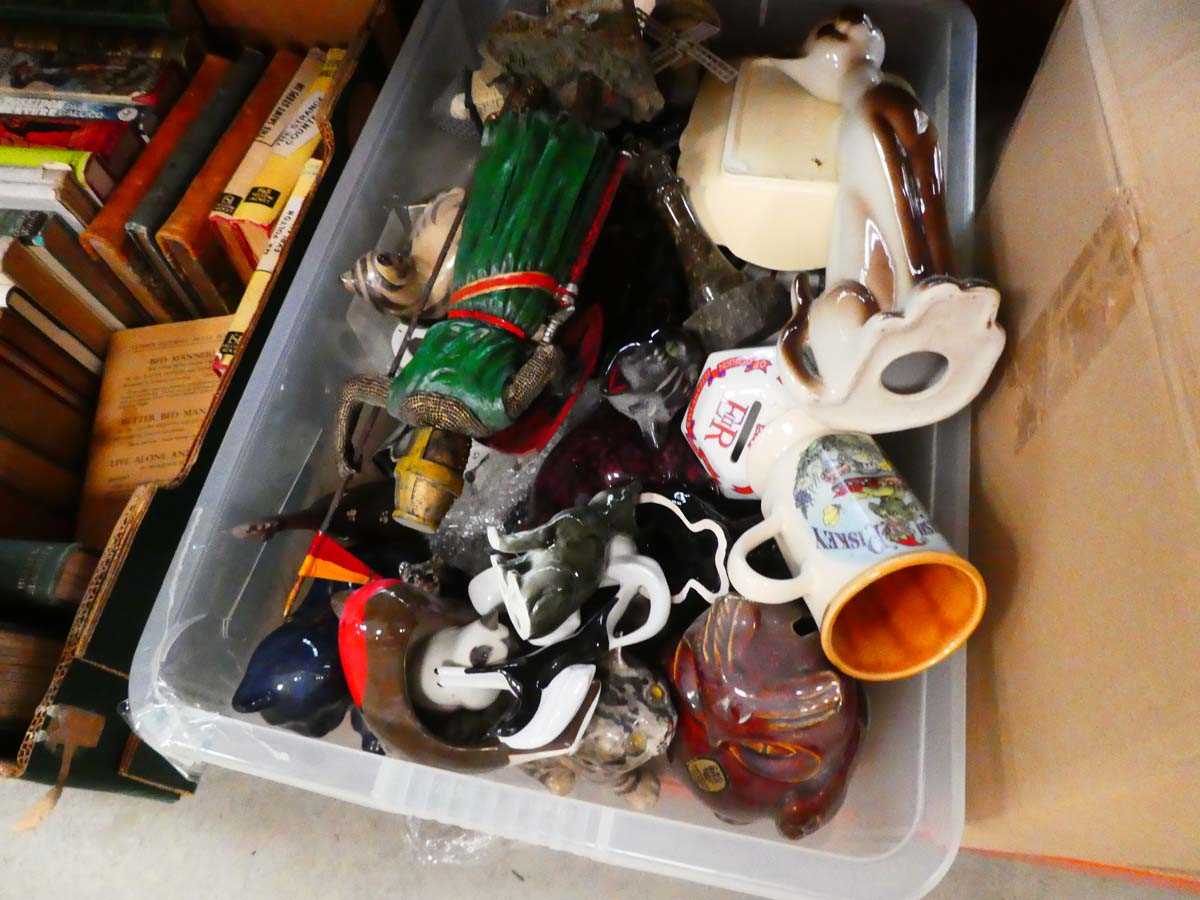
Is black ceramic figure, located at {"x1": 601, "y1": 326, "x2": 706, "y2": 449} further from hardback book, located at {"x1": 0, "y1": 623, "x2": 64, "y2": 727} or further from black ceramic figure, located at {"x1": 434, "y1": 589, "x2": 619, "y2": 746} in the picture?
hardback book, located at {"x1": 0, "y1": 623, "x2": 64, "y2": 727}

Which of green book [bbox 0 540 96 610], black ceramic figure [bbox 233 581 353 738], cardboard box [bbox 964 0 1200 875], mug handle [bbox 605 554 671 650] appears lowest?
green book [bbox 0 540 96 610]

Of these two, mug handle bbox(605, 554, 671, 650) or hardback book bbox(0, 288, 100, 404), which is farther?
hardback book bbox(0, 288, 100, 404)

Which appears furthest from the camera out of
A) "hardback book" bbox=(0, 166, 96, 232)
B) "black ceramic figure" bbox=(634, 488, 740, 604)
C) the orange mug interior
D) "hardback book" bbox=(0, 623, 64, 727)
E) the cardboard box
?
"hardback book" bbox=(0, 166, 96, 232)

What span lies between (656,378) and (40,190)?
0.69 meters

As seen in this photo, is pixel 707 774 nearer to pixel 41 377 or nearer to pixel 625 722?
pixel 625 722

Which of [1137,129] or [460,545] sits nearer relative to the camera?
[1137,129]

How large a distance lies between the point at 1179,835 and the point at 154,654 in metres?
0.63

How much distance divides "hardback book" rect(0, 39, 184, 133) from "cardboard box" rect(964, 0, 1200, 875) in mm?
855

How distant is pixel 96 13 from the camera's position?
0.89m

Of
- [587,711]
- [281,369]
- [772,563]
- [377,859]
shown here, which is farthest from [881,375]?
[377,859]

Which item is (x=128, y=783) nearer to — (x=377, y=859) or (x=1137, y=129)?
(x=377, y=859)

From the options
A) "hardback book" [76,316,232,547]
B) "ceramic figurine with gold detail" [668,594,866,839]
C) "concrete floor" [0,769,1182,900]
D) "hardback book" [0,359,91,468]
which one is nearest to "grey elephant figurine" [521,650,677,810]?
"ceramic figurine with gold detail" [668,594,866,839]

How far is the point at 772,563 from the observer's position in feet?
1.84

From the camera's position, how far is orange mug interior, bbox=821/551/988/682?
468 mm
